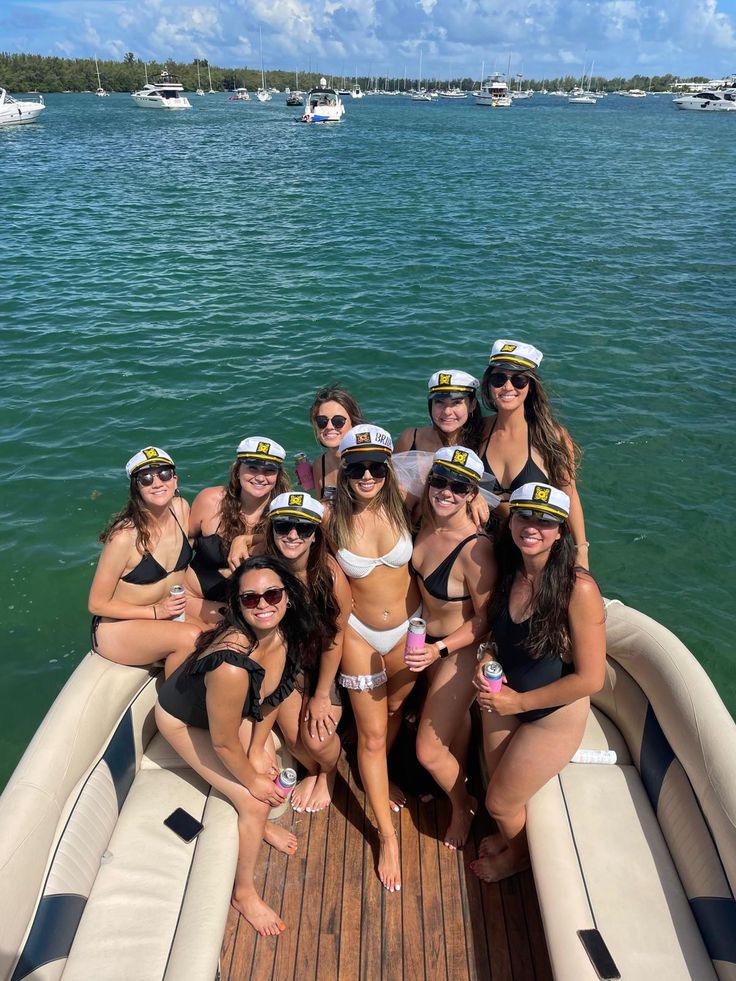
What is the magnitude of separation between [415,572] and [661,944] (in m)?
2.27

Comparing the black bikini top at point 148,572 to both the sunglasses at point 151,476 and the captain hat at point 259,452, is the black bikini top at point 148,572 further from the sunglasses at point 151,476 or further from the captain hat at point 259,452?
the captain hat at point 259,452

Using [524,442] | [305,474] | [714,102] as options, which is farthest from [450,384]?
[714,102]

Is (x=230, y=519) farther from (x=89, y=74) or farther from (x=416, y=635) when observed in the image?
(x=89, y=74)

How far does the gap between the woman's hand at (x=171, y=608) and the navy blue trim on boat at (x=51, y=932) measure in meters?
1.56

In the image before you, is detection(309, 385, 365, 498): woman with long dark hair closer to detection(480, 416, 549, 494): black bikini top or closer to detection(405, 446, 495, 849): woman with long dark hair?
detection(480, 416, 549, 494): black bikini top

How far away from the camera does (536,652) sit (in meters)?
3.31

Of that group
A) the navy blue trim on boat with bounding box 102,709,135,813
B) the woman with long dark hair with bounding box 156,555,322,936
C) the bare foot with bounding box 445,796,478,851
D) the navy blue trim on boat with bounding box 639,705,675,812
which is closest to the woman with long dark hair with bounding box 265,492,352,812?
the woman with long dark hair with bounding box 156,555,322,936

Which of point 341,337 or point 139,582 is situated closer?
point 139,582

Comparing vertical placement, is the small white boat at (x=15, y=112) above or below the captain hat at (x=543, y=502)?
below

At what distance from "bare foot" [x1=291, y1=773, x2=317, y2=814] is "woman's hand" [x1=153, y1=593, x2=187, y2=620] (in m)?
1.49

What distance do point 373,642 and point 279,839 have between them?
147 cm

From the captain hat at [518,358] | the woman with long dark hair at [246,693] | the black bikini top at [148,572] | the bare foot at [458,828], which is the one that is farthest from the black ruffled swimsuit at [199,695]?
the captain hat at [518,358]

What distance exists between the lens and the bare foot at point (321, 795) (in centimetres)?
439

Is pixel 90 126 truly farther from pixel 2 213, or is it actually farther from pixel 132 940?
pixel 132 940
